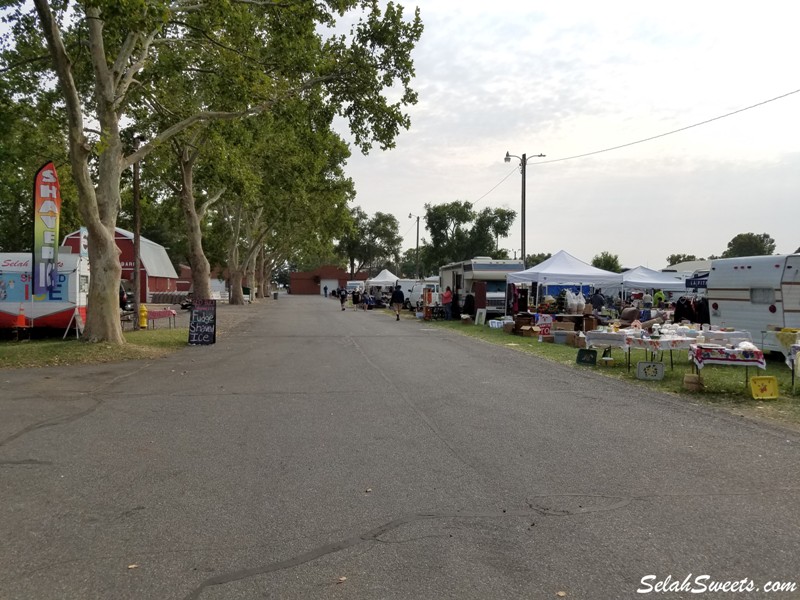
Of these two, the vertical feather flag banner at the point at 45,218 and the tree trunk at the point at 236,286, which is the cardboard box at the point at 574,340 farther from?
the tree trunk at the point at 236,286

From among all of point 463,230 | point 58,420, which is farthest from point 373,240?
point 58,420

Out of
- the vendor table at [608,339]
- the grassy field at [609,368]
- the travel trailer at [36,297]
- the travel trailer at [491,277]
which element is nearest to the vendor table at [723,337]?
the grassy field at [609,368]

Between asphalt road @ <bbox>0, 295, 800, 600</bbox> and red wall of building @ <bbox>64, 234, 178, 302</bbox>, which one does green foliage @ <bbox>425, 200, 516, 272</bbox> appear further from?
asphalt road @ <bbox>0, 295, 800, 600</bbox>

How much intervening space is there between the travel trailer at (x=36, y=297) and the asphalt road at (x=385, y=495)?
27.5ft

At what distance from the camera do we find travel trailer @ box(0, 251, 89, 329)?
17.2 metres

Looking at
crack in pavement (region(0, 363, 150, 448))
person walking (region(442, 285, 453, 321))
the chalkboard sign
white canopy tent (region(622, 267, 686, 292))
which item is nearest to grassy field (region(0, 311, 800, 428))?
the chalkboard sign

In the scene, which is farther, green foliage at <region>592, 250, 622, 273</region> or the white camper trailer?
green foliage at <region>592, 250, 622, 273</region>

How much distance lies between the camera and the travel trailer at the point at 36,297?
17.2m

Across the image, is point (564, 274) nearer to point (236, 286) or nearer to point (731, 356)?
point (731, 356)

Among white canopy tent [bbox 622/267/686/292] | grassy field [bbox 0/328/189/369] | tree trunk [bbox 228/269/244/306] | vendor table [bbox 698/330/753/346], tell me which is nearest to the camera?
vendor table [bbox 698/330/753/346]

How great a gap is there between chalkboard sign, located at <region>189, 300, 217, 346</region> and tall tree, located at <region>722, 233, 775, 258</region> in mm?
82093

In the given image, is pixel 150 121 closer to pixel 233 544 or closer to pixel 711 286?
pixel 711 286

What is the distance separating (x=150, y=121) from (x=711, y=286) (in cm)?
1819

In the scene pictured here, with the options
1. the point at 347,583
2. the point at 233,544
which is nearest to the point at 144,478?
the point at 233,544
